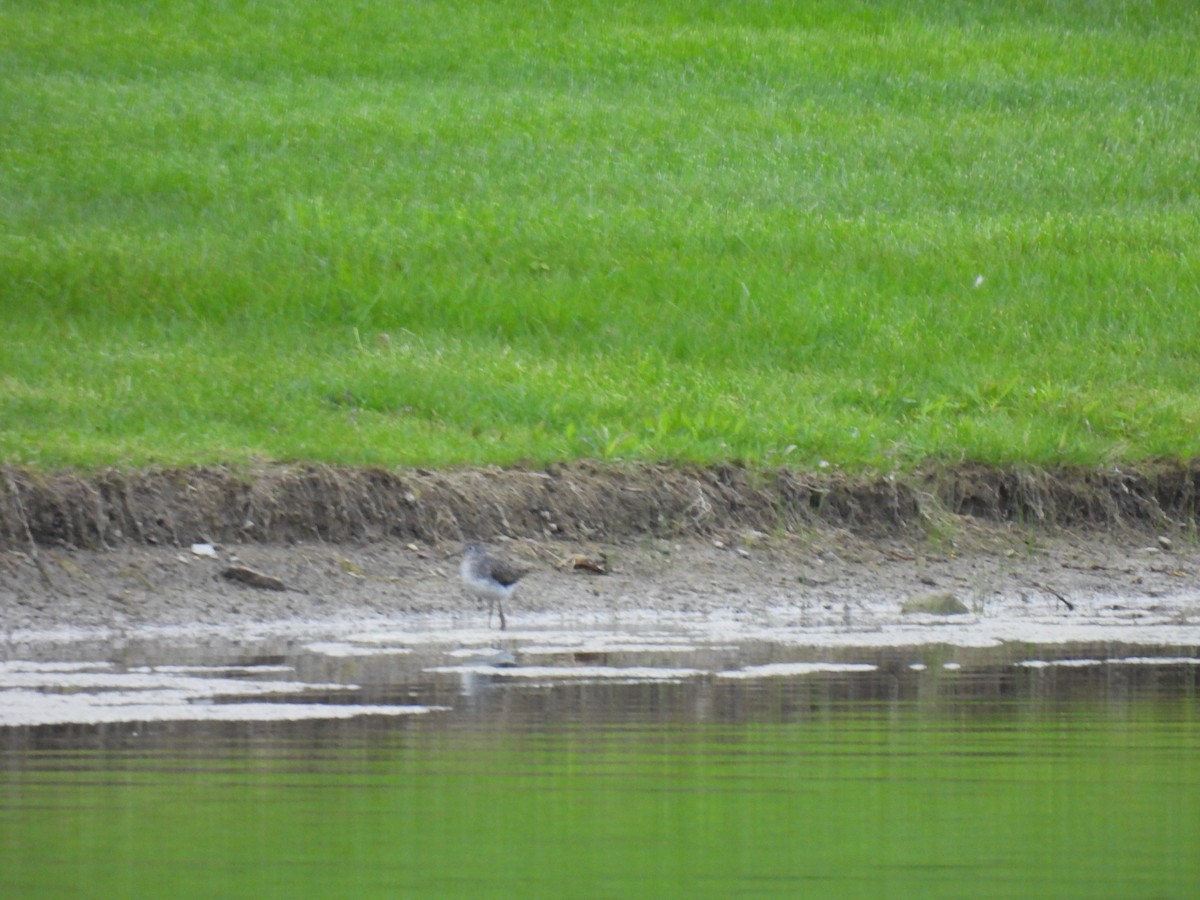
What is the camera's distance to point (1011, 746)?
18.7 feet

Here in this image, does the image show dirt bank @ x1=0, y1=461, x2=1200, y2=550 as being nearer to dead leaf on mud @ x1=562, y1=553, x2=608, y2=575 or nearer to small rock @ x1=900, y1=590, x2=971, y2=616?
dead leaf on mud @ x1=562, y1=553, x2=608, y2=575

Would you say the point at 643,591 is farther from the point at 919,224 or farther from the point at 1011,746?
the point at 919,224

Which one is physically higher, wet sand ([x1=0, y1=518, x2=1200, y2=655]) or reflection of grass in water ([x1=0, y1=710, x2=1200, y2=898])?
reflection of grass in water ([x1=0, y1=710, x2=1200, y2=898])

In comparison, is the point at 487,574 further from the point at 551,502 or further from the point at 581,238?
the point at 581,238

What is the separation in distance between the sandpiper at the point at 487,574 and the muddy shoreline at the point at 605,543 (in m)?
0.38

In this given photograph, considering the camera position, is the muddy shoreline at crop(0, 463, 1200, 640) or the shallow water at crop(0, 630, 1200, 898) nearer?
the shallow water at crop(0, 630, 1200, 898)

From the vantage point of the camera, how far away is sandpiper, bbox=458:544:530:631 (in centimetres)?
898

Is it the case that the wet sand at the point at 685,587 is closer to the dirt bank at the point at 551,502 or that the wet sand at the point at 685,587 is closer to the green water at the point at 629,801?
the dirt bank at the point at 551,502

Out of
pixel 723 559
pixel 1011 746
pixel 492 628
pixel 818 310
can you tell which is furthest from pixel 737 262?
pixel 1011 746

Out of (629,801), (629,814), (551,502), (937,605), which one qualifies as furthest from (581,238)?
(629,814)

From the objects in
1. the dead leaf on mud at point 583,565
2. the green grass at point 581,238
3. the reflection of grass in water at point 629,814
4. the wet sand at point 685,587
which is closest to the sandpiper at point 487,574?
the wet sand at point 685,587

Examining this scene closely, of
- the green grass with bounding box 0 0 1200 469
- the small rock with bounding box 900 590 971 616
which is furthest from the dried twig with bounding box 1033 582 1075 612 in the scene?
the green grass with bounding box 0 0 1200 469

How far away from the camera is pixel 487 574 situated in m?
9.00

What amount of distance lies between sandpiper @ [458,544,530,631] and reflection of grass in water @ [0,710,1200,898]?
3.05 meters
